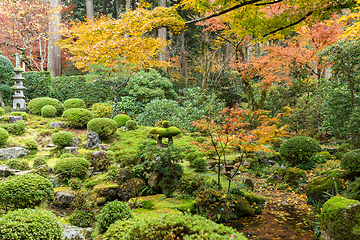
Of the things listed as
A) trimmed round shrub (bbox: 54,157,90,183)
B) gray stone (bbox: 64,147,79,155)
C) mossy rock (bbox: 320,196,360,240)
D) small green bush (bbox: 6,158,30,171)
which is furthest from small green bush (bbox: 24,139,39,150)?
mossy rock (bbox: 320,196,360,240)

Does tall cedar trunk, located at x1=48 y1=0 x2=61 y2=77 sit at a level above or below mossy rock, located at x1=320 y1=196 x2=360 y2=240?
above

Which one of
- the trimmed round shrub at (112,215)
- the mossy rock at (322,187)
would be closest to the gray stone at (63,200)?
the trimmed round shrub at (112,215)

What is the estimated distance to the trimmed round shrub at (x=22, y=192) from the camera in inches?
147

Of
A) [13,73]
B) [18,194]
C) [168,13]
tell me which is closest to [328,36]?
[168,13]

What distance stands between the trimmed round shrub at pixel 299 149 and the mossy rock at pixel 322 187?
6.78 feet

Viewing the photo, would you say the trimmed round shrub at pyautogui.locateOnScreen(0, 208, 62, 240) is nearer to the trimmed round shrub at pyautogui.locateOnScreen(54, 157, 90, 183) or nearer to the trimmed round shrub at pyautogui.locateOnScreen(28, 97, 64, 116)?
the trimmed round shrub at pyautogui.locateOnScreen(54, 157, 90, 183)

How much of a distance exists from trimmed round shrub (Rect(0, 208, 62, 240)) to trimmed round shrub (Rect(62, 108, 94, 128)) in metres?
7.20

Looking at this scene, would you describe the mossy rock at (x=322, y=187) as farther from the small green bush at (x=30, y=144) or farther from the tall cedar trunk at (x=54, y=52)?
the tall cedar trunk at (x=54, y=52)

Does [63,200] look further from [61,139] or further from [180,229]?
[180,229]

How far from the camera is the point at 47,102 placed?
11.3 meters

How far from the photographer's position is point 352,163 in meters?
5.50

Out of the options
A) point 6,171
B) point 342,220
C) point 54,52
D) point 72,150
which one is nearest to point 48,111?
point 72,150

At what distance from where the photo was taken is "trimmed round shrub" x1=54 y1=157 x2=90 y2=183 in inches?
258

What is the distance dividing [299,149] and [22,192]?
296 inches
